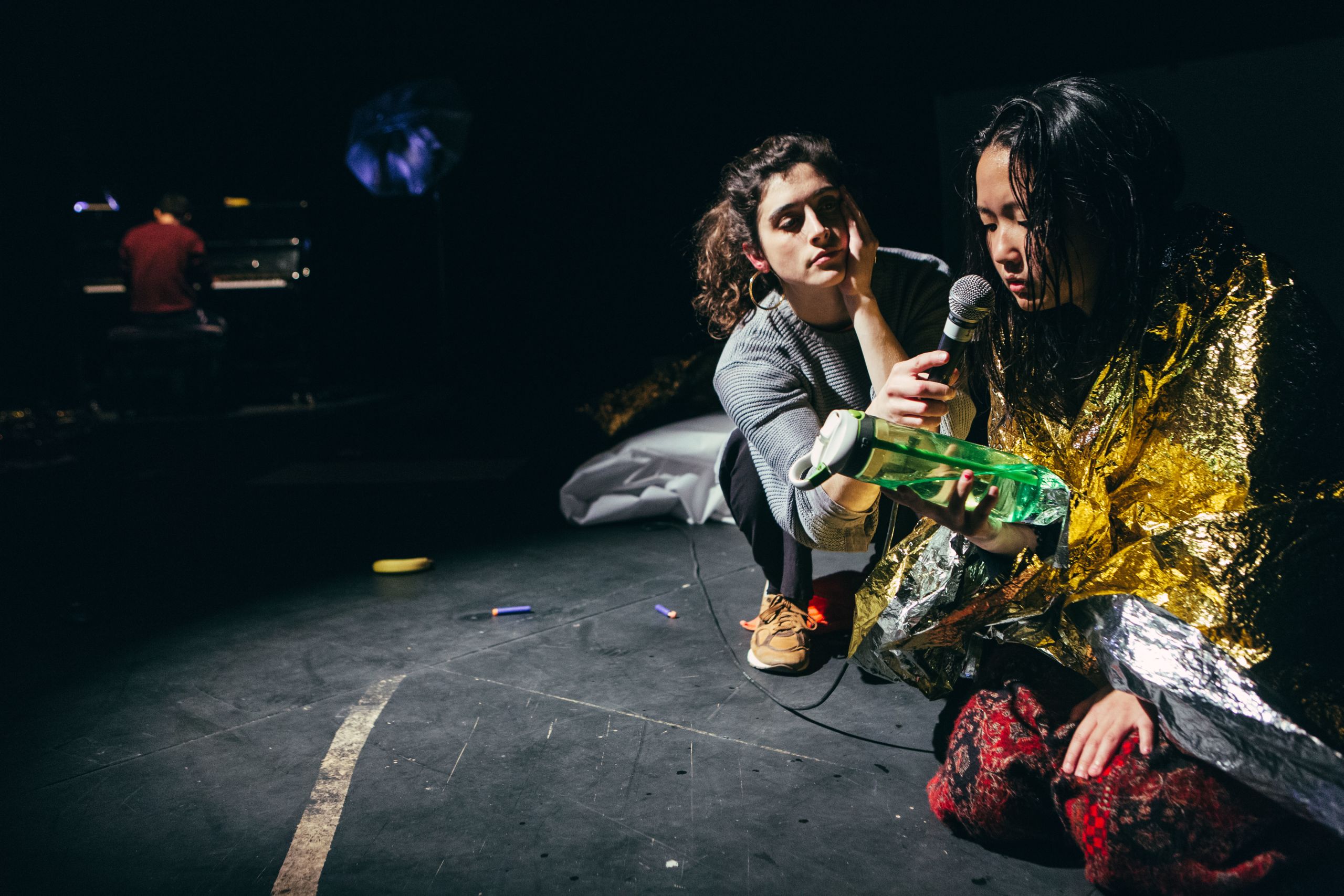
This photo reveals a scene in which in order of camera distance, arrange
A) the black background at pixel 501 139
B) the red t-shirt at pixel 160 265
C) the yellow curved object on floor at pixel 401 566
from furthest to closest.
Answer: the red t-shirt at pixel 160 265, the black background at pixel 501 139, the yellow curved object on floor at pixel 401 566

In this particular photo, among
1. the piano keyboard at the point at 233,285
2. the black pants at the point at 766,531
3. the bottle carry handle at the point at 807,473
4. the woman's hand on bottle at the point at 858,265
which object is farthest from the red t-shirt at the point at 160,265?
the bottle carry handle at the point at 807,473

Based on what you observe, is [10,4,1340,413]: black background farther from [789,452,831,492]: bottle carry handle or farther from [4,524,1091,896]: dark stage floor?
[789,452,831,492]: bottle carry handle

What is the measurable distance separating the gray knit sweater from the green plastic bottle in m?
0.43

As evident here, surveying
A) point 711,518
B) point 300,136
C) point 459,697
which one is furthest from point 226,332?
point 459,697

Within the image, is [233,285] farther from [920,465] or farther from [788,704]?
[920,465]

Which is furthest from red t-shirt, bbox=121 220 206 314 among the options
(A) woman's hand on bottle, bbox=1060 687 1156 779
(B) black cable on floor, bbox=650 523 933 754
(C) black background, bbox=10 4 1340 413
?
(A) woman's hand on bottle, bbox=1060 687 1156 779

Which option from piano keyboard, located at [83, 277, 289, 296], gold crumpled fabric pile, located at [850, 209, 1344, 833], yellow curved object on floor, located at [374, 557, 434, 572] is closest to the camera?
gold crumpled fabric pile, located at [850, 209, 1344, 833]

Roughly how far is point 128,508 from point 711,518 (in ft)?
7.66

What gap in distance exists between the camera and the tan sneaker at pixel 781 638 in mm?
2068

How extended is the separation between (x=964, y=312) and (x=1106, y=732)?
0.56 meters

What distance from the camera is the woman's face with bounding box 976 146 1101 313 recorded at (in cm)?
130

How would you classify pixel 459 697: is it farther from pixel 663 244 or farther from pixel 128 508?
pixel 663 244

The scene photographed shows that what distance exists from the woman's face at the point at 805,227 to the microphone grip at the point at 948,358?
21.8 inches

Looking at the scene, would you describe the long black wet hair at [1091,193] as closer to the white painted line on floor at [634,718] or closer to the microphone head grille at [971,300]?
the microphone head grille at [971,300]
